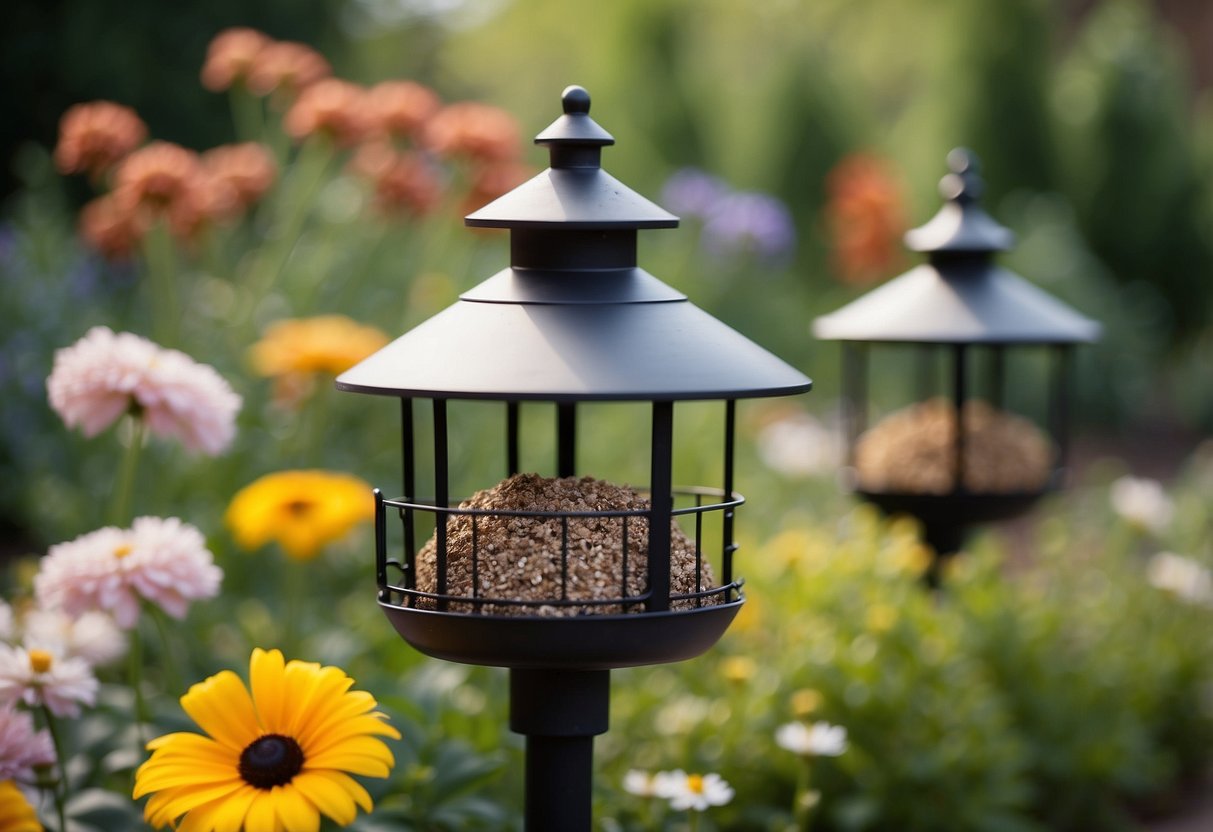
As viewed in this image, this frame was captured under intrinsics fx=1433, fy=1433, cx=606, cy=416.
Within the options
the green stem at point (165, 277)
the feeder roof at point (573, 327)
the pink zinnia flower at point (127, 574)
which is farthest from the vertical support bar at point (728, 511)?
the green stem at point (165, 277)

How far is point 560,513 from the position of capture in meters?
2.22

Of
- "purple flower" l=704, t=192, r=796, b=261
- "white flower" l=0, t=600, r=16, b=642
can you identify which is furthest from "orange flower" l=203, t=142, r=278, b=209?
"purple flower" l=704, t=192, r=796, b=261

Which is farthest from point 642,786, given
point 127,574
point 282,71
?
point 282,71

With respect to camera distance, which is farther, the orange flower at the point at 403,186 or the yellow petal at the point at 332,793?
the orange flower at the point at 403,186

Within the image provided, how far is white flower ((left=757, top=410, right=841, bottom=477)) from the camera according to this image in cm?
618

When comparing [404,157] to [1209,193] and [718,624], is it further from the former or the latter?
[1209,193]

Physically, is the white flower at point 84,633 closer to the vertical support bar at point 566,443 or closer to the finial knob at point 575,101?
the vertical support bar at point 566,443

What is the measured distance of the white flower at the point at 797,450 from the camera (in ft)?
20.3

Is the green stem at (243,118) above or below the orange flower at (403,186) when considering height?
above

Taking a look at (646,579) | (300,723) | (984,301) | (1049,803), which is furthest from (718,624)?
(1049,803)

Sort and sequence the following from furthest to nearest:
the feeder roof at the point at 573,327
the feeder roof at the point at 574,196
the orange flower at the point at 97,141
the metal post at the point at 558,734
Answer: the orange flower at the point at 97,141 < the metal post at the point at 558,734 < the feeder roof at the point at 574,196 < the feeder roof at the point at 573,327

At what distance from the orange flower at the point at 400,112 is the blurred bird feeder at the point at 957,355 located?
177cm

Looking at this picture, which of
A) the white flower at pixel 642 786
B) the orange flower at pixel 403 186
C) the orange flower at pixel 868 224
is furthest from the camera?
the orange flower at pixel 868 224

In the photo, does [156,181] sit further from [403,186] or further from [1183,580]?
[1183,580]
